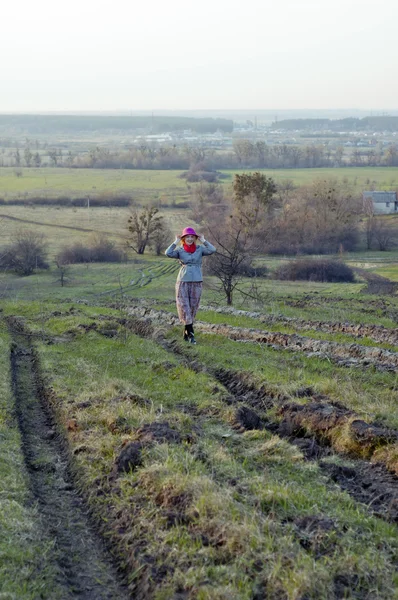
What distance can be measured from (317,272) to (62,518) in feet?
178

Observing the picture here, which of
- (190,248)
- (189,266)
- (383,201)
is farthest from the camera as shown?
(383,201)

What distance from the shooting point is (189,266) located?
15.4 metres

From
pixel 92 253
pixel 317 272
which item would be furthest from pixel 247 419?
pixel 92 253

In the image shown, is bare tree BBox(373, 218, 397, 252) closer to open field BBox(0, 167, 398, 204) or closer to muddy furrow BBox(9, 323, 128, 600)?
open field BBox(0, 167, 398, 204)

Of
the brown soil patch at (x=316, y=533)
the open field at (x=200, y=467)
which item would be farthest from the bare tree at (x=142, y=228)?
the brown soil patch at (x=316, y=533)

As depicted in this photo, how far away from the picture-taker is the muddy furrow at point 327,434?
7.71 metres

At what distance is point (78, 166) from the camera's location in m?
184

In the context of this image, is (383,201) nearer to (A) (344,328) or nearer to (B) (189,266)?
(A) (344,328)

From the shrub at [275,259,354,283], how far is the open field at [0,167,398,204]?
50922mm

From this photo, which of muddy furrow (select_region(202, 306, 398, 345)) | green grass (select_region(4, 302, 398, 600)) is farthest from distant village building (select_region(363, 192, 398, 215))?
green grass (select_region(4, 302, 398, 600))

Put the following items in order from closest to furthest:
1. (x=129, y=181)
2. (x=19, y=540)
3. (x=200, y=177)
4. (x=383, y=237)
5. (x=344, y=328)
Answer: (x=19, y=540) < (x=344, y=328) < (x=383, y=237) < (x=200, y=177) < (x=129, y=181)

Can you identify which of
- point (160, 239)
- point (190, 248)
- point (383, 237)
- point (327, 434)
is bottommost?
point (383, 237)

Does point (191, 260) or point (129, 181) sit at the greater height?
point (191, 260)

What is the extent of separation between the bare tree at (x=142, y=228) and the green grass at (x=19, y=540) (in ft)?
229
